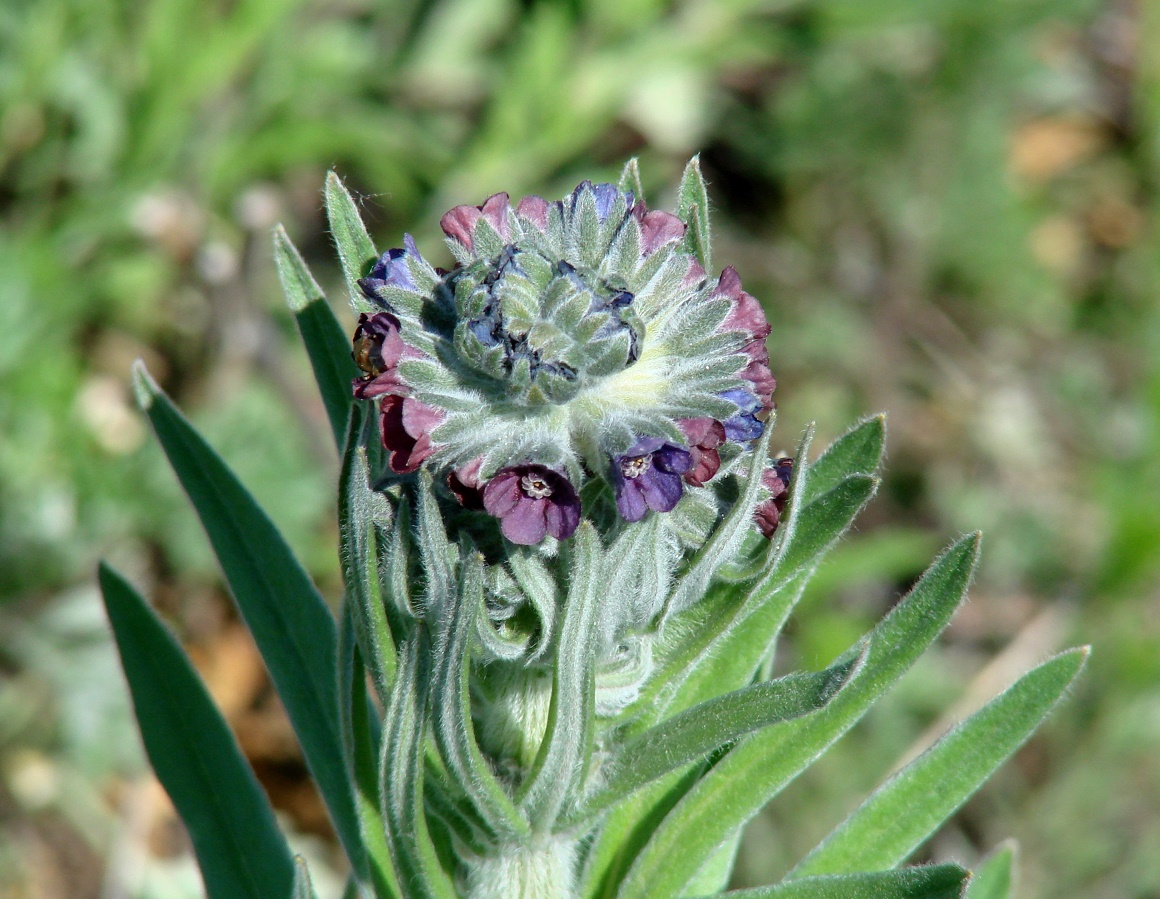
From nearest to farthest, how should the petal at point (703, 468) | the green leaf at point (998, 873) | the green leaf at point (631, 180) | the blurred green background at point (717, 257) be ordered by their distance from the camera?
the petal at point (703, 468) < the green leaf at point (631, 180) < the green leaf at point (998, 873) < the blurred green background at point (717, 257)

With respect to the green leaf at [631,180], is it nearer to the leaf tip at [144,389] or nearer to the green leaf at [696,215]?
the green leaf at [696,215]

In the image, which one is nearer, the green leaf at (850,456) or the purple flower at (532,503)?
the purple flower at (532,503)

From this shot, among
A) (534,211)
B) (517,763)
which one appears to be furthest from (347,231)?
(517,763)

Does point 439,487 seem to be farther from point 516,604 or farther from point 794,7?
point 794,7

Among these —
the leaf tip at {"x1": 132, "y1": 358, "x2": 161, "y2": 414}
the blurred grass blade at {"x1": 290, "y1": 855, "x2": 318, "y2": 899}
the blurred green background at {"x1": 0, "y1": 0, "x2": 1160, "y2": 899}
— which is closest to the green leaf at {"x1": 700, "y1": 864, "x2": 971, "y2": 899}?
the blurred grass blade at {"x1": 290, "y1": 855, "x2": 318, "y2": 899}

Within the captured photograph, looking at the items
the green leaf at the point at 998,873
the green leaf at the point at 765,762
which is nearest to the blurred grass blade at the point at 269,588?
the green leaf at the point at 765,762

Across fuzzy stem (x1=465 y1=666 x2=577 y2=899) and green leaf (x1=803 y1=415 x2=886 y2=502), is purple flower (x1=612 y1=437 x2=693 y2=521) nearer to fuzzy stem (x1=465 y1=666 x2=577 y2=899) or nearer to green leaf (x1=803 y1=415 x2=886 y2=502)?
fuzzy stem (x1=465 y1=666 x2=577 y2=899)
